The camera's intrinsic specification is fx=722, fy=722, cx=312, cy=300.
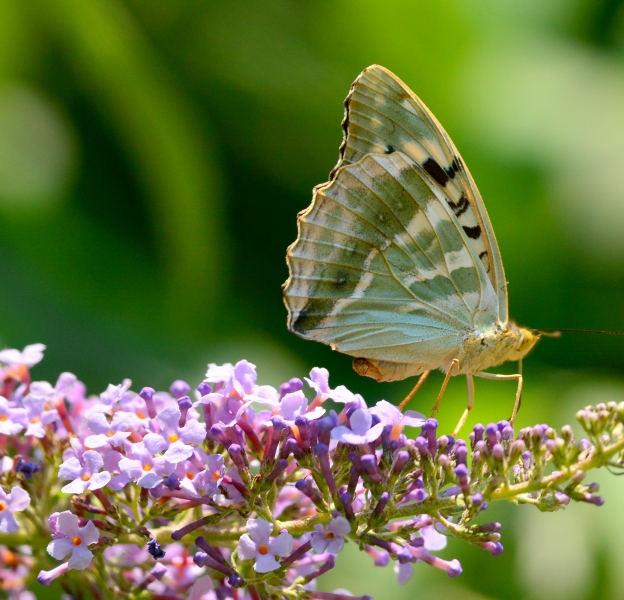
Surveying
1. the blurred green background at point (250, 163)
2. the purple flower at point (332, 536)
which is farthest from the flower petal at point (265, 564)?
the blurred green background at point (250, 163)

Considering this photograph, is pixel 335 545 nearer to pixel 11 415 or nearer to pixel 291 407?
pixel 291 407

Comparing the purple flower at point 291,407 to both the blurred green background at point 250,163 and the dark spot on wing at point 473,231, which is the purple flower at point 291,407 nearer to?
the dark spot on wing at point 473,231

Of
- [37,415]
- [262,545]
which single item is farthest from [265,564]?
[37,415]

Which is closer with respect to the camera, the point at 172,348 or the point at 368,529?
the point at 368,529

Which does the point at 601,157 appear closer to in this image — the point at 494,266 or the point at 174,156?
the point at 494,266

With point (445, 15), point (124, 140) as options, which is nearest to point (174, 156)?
point (124, 140)

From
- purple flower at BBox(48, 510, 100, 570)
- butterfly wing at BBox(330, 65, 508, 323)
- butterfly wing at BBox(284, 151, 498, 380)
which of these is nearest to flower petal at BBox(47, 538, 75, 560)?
purple flower at BBox(48, 510, 100, 570)
